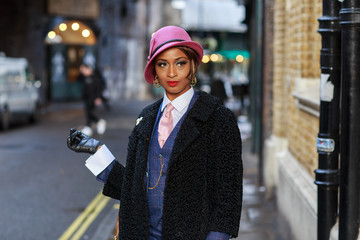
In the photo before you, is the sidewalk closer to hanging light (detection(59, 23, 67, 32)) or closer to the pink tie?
the pink tie

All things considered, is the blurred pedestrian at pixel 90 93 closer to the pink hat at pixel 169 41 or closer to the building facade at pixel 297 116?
the building facade at pixel 297 116

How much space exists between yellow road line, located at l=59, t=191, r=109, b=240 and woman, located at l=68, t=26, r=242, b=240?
4.42 m

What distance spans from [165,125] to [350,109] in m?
1.36

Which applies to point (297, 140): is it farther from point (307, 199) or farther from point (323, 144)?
point (323, 144)

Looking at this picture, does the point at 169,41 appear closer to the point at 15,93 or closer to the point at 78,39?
the point at 15,93

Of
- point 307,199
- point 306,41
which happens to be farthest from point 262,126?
point 307,199

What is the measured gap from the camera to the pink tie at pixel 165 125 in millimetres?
3037

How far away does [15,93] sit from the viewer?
20.5 m

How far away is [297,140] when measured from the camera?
729 centimetres

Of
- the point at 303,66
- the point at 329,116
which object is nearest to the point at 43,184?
the point at 303,66

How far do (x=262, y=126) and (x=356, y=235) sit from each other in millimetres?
7040

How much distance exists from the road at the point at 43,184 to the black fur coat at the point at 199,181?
4.46 m

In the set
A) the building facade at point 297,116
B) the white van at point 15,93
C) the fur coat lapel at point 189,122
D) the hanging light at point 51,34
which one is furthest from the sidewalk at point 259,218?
the hanging light at point 51,34

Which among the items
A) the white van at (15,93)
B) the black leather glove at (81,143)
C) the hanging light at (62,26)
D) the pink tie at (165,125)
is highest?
the hanging light at (62,26)
